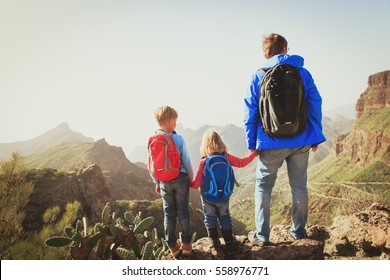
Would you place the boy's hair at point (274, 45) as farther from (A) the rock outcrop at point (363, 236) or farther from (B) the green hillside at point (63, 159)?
(B) the green hillside at point (63, 159)

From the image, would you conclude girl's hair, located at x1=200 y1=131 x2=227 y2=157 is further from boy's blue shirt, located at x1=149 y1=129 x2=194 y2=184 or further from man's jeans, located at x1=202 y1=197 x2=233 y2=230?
man's jeans, located at x1=202 y1=197 x2=233 y2=230

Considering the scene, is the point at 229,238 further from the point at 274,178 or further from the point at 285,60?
the point at 285,60

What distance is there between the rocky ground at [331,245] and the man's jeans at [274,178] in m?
0.23

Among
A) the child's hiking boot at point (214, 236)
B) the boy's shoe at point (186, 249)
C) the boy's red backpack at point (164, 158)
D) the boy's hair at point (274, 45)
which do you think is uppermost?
the boy's hair at point (274, 45)

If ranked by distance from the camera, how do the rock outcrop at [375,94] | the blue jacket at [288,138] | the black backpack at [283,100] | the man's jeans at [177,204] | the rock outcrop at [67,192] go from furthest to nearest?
the rock outcrop at [375,94]
the rock outcrop at [67,192]
the man's jeans at [177,204]
the blue jacket at [288,138]
the black backpack at [283,100]

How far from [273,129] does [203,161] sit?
83 cm

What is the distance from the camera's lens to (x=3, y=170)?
3.39 meters

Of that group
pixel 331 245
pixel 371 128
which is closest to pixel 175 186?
pixel 331 245

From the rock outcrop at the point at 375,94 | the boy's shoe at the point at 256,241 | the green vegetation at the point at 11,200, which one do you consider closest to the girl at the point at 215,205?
the boy's shoe at the point at 256,241

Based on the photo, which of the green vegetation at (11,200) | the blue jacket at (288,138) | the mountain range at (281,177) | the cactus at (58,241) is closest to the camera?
the blue jacket at (288,138)

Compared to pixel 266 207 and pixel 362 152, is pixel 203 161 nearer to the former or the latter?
pixel 266 207

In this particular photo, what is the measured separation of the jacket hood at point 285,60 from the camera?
2818mm

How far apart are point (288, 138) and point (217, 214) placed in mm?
1142
